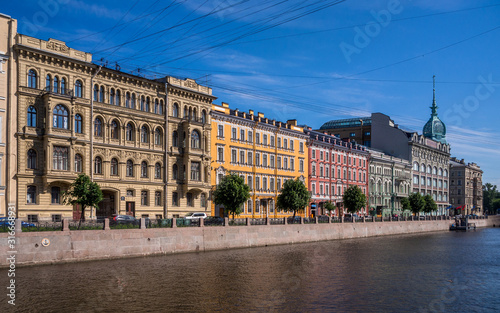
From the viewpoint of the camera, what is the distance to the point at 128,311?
1986cm

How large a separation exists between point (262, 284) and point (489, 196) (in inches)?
6428

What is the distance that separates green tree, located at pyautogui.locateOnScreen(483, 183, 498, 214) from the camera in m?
163

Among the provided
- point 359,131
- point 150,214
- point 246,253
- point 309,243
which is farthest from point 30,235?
point 359,131

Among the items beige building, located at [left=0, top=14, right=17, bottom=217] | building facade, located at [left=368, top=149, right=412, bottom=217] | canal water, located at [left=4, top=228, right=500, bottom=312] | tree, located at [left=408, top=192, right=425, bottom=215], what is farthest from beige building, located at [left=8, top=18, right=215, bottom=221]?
tree, located at [left=408, top=192, right=425, bottom=215]

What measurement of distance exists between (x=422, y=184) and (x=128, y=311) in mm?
94915

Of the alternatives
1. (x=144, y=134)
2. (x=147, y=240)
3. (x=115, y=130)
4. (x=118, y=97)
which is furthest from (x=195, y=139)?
(x=147, y=240)

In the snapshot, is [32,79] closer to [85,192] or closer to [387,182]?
[85,192]

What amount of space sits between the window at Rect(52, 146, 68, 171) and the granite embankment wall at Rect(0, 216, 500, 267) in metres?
10.3

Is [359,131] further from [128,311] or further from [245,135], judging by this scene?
[128,311]

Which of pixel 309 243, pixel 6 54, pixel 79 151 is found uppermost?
pixel 6 54

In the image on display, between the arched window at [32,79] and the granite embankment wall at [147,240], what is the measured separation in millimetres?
14300

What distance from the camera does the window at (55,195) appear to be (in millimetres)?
41125

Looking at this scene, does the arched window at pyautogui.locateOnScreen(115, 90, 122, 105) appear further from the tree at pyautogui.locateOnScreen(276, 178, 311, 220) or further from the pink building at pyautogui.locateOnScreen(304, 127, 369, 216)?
the pink building at pyautogui.locateOnScreen(304, 127, 369, 216)

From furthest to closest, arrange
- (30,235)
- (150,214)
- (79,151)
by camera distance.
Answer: (150,214) → (79,151) → (30,235)
